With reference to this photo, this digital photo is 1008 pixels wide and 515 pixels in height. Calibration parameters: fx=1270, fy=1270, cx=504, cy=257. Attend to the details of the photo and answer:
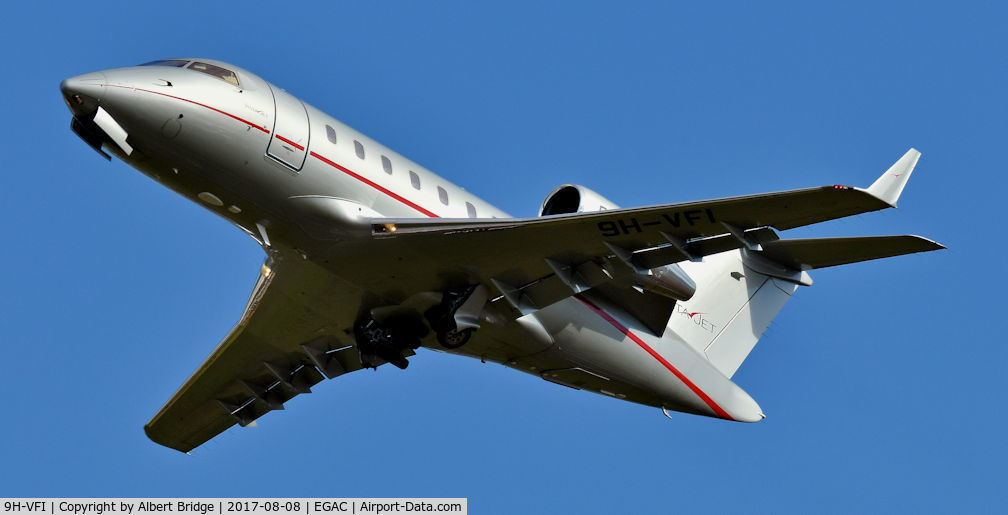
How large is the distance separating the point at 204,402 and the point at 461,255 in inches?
275

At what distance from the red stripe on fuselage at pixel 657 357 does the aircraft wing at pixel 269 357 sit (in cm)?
363

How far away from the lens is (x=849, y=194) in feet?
46.1

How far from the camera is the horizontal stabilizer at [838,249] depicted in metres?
15.5

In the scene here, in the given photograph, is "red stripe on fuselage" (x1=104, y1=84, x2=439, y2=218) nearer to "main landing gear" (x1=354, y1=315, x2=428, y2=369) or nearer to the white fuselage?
the white fuselage

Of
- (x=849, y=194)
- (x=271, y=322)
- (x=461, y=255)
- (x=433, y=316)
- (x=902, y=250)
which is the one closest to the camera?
(x=849, y=194)

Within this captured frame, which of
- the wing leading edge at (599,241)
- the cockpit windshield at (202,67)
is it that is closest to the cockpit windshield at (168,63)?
the cockpit windshield at (202,67)

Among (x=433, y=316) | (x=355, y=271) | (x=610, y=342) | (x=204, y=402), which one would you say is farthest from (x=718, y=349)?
(x=204, y=402)

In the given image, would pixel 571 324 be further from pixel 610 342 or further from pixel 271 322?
pixel 271 322

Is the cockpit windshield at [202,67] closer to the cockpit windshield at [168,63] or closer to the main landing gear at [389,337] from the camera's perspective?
the cockpit windshield at [168,63]

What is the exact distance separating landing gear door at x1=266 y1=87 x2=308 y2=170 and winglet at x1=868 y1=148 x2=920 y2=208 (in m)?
7.09

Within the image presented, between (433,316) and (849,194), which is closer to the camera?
(849,194)

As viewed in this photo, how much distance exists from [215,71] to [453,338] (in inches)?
194

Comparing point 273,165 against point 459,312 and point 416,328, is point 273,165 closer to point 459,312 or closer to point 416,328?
point 459,312

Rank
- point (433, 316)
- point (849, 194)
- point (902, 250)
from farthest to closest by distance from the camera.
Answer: point (433, 316) < point (902, 250) < point (849, 194)
